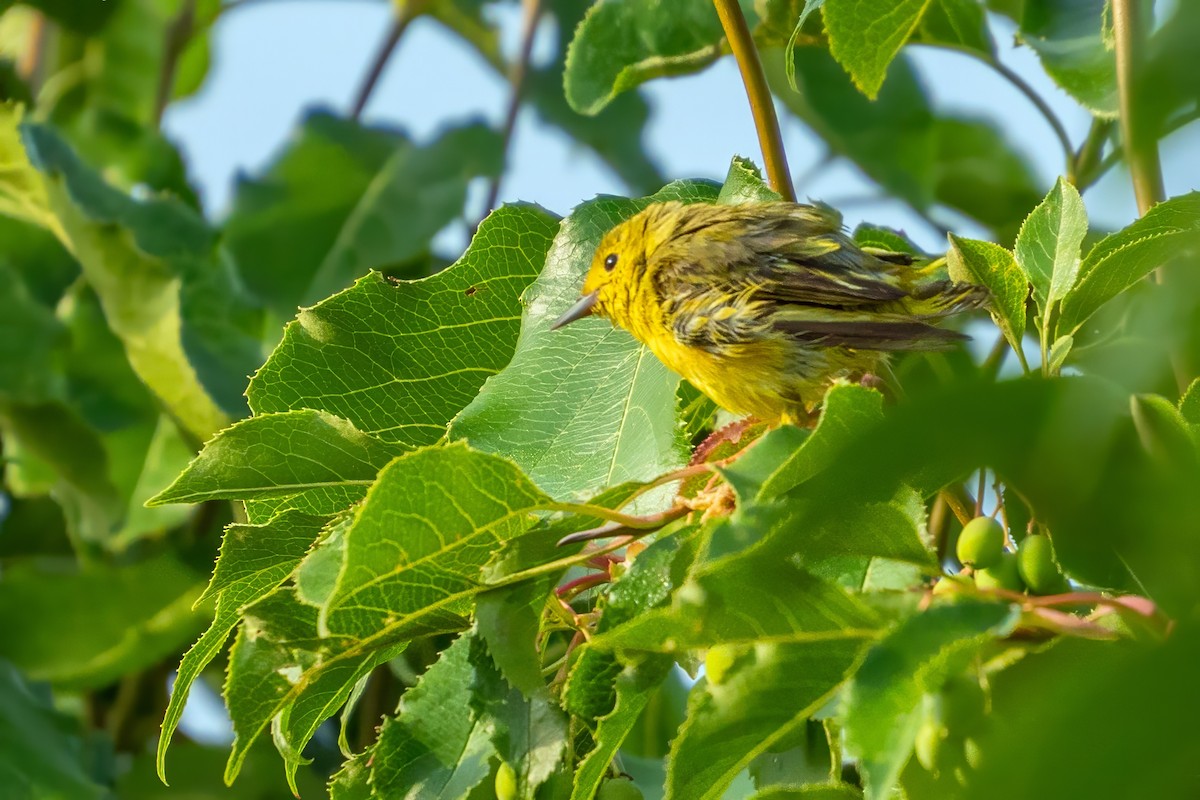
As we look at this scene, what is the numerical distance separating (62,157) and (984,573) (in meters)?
2.93

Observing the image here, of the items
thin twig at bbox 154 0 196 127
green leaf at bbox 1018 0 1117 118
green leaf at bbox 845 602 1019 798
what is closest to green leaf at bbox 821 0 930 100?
green leaf at bbox 1018 0 1117 118

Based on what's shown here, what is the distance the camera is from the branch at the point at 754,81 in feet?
5.94

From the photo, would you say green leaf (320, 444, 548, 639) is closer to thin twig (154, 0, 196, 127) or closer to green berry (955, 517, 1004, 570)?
green berry (955, 517, 1004, 570)

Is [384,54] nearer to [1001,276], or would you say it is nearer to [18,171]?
[18,171]

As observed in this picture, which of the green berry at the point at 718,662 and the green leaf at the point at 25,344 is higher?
the green berry at the point at 718,662

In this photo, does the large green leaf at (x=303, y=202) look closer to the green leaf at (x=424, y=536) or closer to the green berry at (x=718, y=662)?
the green leaf at (x=424, y=536)

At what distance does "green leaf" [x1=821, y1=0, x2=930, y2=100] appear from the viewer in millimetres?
1966

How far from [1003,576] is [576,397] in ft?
2.41

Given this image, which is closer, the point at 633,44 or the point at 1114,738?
the point at 1114,738

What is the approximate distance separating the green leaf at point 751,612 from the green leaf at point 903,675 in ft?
0.44

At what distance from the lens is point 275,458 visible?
5.44 ft

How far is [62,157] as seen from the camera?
3.64 metres

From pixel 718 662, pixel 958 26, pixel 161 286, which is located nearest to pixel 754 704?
pixel 718 662

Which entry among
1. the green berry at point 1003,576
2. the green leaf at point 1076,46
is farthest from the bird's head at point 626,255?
the green berry at point 1003,576
